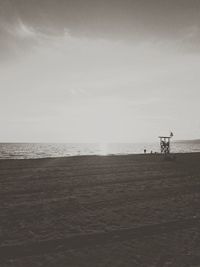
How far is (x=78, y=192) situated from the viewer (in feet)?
40.0

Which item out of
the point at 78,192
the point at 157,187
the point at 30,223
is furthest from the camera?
the point at 157,187

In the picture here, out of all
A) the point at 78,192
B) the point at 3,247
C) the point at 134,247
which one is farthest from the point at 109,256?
the point at 78,192

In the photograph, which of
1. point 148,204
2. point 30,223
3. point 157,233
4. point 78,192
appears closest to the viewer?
point 157,233

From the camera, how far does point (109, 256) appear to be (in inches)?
206

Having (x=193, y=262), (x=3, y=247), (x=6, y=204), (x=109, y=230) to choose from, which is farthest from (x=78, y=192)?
(x=193, y=262)

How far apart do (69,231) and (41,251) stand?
1.33m

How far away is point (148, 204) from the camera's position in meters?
9.61

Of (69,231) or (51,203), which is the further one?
(51,203)

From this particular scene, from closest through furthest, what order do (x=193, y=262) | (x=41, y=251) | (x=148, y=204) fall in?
(x=193, y=262) < (x=41, y=251) < (x=148, y=204)

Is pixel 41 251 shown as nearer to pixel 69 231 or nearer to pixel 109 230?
pixel 69 231

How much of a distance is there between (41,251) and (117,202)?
16.1 feet

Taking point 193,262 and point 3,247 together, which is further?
point 3,247

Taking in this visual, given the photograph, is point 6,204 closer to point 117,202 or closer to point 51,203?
point 51,203

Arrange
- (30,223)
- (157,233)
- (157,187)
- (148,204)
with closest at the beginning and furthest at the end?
(157,233) < (30,223) < (148,204) < (157,187)
